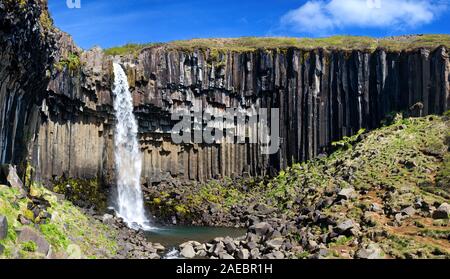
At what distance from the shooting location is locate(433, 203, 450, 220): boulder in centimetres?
2735

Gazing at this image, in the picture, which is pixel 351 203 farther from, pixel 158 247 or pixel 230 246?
pixel 158 247

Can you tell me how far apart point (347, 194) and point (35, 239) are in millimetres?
23267

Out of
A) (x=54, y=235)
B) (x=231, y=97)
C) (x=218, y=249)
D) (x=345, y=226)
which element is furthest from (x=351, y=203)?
(x=231, y=97)

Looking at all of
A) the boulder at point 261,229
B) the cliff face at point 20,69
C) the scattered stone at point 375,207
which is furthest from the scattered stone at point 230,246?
the cliff face at point 20,69

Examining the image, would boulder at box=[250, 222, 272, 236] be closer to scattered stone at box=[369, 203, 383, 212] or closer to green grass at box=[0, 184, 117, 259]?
scattered stone at box=[369, 203, 383, 212]

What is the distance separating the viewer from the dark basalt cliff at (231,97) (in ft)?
133

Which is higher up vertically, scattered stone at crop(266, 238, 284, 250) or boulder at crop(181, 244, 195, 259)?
scattered stone at crop(266, 238, 284, 250)

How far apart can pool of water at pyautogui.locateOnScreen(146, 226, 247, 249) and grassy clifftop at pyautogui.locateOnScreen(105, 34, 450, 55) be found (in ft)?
65.3

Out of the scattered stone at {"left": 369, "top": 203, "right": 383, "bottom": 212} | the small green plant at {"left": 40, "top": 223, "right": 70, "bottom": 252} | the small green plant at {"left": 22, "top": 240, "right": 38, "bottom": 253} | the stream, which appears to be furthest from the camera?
the stream

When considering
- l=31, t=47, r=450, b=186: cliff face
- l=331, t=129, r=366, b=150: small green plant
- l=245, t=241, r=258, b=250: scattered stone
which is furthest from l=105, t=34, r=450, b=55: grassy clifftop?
l=245, t=241, r=258, b=250: scattered stone

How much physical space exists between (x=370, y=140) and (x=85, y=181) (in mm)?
25158

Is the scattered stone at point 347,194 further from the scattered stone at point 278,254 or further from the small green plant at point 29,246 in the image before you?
the small green plant at point 29,246

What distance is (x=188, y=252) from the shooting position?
28.5 m

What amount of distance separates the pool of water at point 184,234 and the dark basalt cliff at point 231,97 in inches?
334
